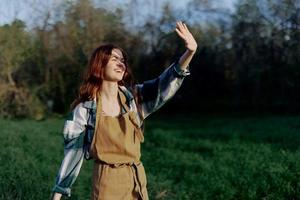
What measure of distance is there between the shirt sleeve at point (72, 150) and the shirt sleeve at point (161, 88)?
0.33 metres

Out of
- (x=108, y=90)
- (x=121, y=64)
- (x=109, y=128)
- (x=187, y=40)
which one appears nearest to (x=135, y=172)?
(x=109, y=128)

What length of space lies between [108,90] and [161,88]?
255 millimetres

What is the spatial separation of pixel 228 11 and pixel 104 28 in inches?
201

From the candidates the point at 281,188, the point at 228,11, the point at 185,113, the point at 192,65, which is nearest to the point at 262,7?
the point at 228,11

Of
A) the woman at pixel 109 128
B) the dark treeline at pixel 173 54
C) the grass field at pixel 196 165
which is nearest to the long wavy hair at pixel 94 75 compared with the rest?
the woman at pixel 109 128

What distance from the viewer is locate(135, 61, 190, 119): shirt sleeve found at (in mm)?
2834

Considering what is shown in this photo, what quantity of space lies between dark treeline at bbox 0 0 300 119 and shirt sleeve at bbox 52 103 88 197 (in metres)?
19.8

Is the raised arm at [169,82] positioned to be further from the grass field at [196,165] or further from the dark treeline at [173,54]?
the dark treeline at [173,54]

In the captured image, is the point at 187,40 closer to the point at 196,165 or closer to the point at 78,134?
the point at 78,134

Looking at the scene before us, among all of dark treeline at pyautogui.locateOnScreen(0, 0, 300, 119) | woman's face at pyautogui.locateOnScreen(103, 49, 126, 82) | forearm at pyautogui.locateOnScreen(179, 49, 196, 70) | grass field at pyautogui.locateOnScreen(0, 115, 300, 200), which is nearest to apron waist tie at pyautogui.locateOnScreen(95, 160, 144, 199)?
woman's face at pyautogui.locateOnScreen(103, 49, 126, 82)

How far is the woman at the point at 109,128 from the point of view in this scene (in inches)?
109

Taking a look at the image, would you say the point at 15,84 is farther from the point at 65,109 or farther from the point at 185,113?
the point at 185,113

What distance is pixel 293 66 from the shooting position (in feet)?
72.3

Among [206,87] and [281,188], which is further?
[206,87]
